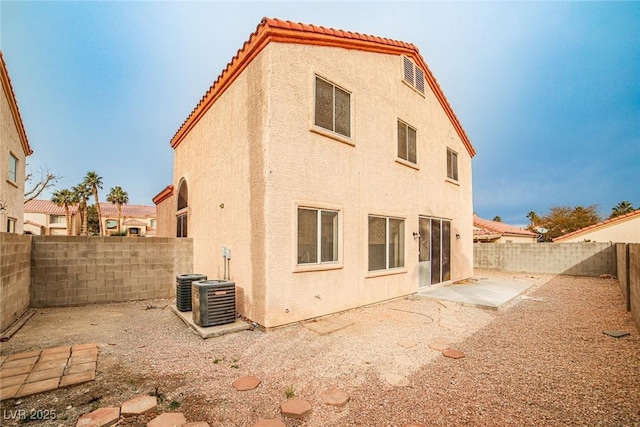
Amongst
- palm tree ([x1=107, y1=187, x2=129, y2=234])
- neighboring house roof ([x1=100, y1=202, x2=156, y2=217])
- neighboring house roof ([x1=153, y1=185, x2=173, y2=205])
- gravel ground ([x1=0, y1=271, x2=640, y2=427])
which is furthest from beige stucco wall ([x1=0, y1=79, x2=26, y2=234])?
neighboring house roof ([x1=100, y1=202, x2=156, y2=217])

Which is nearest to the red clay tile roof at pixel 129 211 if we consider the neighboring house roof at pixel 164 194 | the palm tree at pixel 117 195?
the palm tree at pixel 117 195

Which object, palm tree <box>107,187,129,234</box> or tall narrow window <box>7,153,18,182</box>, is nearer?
tall narrow window <box>7,153,18,182</box>

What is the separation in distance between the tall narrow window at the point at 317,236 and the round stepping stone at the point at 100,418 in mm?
3708

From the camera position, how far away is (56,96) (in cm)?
2369

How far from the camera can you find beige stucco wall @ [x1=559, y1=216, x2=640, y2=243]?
62.0 feet

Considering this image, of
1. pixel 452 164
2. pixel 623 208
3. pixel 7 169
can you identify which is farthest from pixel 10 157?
pixel 623 208

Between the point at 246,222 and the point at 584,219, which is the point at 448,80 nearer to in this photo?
the point at 584,219

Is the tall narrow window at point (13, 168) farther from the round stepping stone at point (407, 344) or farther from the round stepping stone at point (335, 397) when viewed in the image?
the round stepping stone at point (407, 344)

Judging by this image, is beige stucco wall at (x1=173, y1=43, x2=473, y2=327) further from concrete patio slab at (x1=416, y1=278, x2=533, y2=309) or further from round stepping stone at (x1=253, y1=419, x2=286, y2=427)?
round stepping stone at (x1=253, y1=419, x2=286, y2=427)

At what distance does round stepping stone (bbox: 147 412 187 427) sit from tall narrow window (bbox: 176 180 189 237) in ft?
28.4

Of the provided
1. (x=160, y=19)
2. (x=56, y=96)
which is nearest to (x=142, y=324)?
(x=160, y=19)

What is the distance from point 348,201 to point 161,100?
144ft

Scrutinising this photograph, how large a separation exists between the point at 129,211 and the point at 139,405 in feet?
202

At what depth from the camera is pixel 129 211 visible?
53.9 meters
